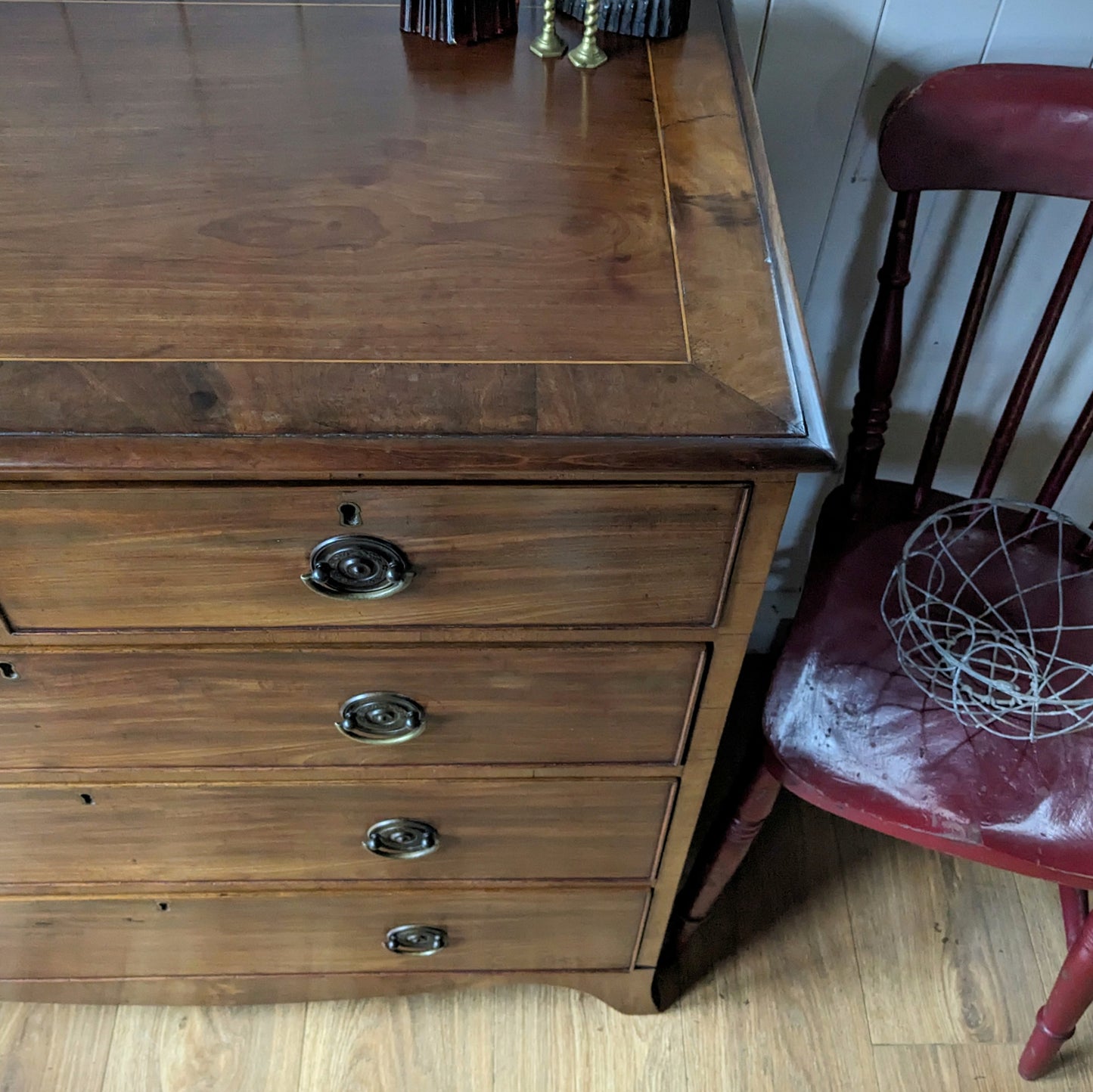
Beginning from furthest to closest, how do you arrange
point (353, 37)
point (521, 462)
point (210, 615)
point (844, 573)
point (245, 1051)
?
1. point (245, 1051)
2. point (844, 573)
3. point (353, 37)
4. point (210, 615)
5. point (521, 462)

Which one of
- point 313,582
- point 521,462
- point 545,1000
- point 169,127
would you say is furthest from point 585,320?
point 545,1000

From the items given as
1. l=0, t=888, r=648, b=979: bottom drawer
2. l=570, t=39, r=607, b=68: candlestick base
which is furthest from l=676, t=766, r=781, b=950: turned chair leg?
l=570, t=39, r=607, b=68: candlestick base

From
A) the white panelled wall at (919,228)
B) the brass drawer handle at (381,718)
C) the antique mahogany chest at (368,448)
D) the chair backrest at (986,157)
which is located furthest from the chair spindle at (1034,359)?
the brass drawer handle at (381,718)

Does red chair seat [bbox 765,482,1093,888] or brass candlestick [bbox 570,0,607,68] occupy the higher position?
brass candlestick [bbox 570,0,607,68]

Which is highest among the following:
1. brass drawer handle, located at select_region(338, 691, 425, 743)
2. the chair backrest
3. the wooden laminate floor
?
the chair backrest

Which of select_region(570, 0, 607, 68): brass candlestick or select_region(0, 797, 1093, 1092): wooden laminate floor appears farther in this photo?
select_region(0, 797, 1093, 1092): wooden laminate floor

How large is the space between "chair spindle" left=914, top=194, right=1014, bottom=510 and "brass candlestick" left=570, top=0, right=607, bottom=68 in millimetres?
380

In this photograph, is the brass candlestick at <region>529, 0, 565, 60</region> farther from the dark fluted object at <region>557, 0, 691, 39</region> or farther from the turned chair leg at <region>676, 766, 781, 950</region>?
the turned chair leg at <region>676, 766, 781, 950</region>

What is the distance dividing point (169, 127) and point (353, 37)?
180mm

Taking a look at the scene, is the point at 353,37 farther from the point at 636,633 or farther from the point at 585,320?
the point at 636,633

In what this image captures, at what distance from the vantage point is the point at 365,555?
2.15ft

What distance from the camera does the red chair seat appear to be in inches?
34.5

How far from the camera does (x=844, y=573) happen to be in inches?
41.0

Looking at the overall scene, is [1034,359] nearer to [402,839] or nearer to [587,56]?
[587,56]
